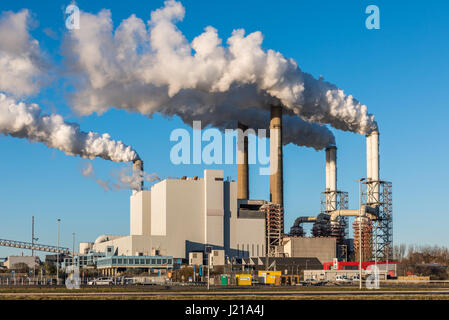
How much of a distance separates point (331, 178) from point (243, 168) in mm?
19302

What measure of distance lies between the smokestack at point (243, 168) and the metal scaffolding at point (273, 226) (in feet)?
37.1

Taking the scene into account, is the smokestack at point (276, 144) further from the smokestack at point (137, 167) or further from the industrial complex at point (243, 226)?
the smokestack at point (137, 167)

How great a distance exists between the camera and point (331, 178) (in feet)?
473

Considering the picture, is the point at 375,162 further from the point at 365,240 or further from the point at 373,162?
the point at 365,240

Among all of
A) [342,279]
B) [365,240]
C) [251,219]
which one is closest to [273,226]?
[251,219]

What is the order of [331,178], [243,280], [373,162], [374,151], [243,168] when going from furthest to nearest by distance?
[243,168] < [331,178] < [374,151] < [373,162] < [243,280]

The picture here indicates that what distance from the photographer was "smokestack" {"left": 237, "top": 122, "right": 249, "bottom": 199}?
148 m

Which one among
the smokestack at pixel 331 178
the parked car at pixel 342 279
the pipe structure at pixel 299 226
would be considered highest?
the smokestack at pixel 331 178

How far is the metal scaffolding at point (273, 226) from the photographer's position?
139 m

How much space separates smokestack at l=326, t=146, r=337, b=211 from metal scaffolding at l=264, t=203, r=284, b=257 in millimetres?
11446

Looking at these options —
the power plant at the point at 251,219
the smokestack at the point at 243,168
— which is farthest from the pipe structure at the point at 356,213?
the smokestack at the point at 243,168

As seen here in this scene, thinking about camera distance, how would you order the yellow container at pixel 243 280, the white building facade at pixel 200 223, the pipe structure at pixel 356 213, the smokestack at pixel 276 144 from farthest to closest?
1. the white building facade at pixel 200 223
2. the smokestack at pixel 276 144
3. the pipe structure at pixel 356 213
4. the yellow container at pixel 243 280
